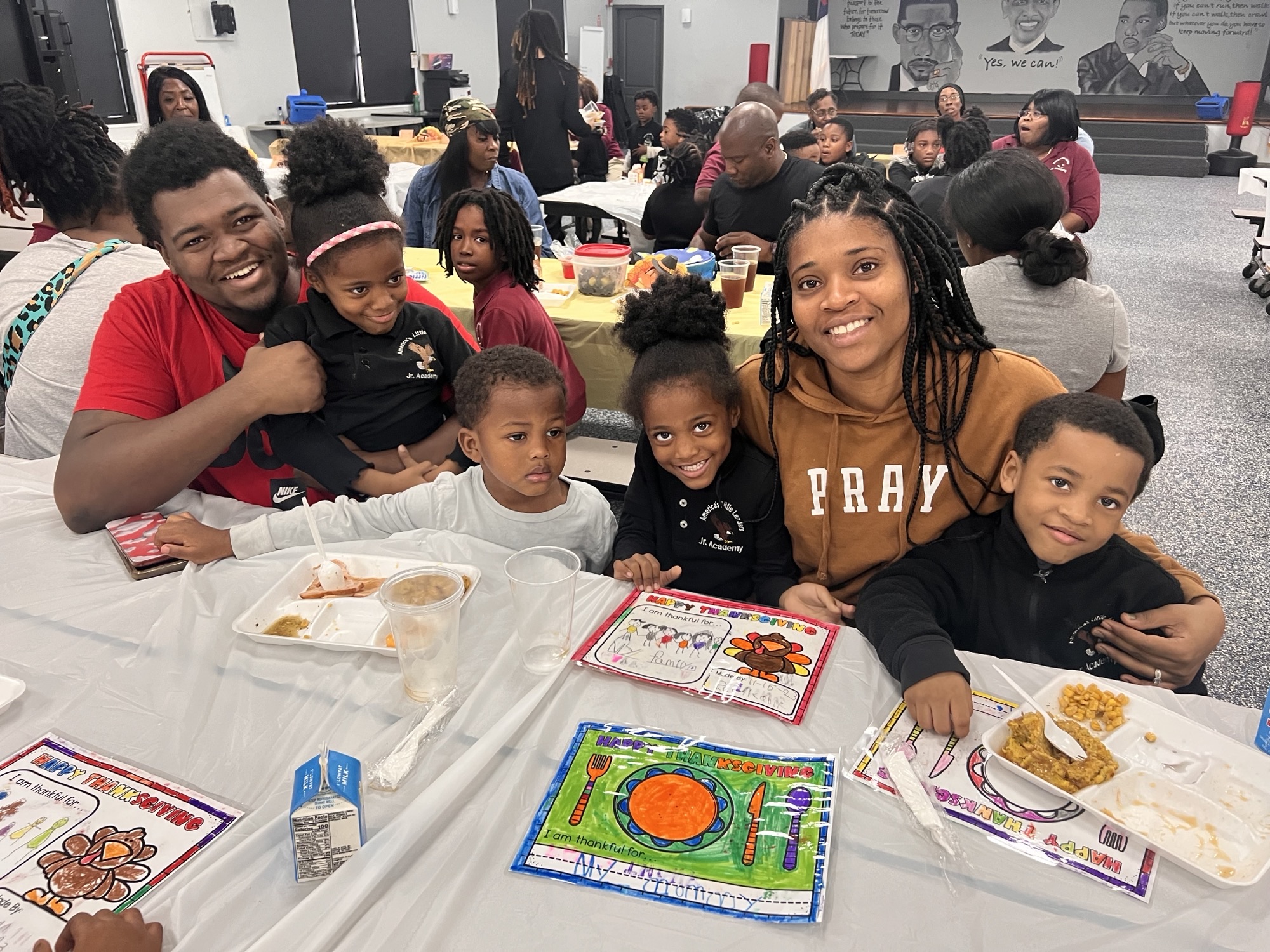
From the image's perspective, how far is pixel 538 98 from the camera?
591 cm

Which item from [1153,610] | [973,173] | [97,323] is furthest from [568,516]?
[973,173]

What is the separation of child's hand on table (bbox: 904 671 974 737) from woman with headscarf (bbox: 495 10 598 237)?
560 centimetres

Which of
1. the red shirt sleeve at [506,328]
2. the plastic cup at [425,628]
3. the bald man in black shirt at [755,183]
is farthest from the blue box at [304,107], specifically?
the plastic cup at [425,628]

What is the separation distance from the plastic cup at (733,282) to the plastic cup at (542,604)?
6.91ft

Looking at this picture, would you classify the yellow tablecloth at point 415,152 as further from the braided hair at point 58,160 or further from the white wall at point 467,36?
the braided hair at point 58,160

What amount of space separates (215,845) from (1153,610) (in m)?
1.45

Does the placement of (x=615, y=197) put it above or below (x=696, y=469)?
above

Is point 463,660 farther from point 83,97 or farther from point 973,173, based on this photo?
point 83,97

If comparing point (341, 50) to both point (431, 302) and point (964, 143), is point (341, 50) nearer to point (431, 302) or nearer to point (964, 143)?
point (964, 143)

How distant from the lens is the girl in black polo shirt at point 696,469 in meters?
1.61

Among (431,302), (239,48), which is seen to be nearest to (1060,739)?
(431,302)

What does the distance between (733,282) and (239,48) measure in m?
7.95

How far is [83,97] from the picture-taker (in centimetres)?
693

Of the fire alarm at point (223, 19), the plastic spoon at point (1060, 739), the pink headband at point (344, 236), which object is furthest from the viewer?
the fire alarm at point (223, 19)
